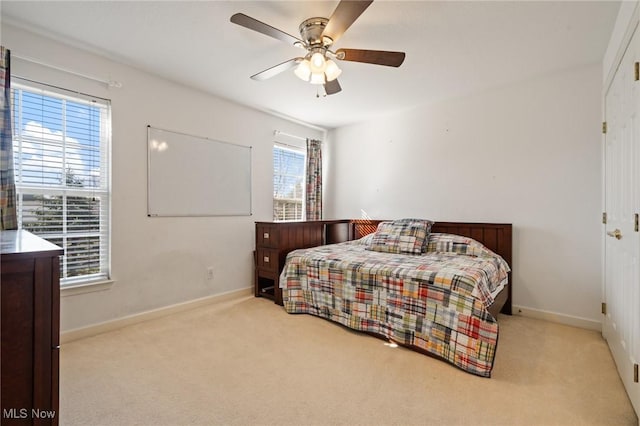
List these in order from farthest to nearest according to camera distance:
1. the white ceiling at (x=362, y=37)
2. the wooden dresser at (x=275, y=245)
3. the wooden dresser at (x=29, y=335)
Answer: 1. the wooden dresser at (x=275, y=245)
2. the white ceiling at (x=362, y=37)
3. the wooden dresser at (x=29, y=335)

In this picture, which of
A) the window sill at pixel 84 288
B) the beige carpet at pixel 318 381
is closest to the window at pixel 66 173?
the window sill at pixel 84 288

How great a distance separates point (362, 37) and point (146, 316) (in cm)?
312

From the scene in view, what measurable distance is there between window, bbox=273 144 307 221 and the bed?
1.12m

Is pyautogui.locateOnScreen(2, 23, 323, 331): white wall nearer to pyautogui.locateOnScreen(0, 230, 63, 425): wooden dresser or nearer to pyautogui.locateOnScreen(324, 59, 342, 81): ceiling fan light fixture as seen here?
pyautogui.locateOnScreen(324, 59, 342, 81): ceiling fan light fixture

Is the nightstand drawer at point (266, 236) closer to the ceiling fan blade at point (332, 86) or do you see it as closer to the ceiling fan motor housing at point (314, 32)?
the ceiling fan blade at point (332, 86)

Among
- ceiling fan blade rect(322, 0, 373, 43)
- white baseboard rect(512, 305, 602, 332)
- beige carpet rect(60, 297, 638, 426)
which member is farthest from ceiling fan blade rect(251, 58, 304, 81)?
white baseboard rect(512, 305, 602, 332)

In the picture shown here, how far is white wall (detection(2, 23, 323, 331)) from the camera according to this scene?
2510 millimetres

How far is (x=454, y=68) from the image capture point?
9.47 feet

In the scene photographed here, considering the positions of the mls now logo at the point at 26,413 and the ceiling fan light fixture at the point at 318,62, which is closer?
the mls now logo at the point at 26,413

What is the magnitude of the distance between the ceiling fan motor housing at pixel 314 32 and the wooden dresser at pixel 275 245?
1929 millimetres

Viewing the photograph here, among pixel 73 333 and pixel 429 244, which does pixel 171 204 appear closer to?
pixel 73 333

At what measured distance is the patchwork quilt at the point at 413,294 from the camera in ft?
6.75

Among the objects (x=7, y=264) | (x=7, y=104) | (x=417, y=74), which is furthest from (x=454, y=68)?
(x=7, y=104)

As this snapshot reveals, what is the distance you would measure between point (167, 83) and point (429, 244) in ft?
10.5
